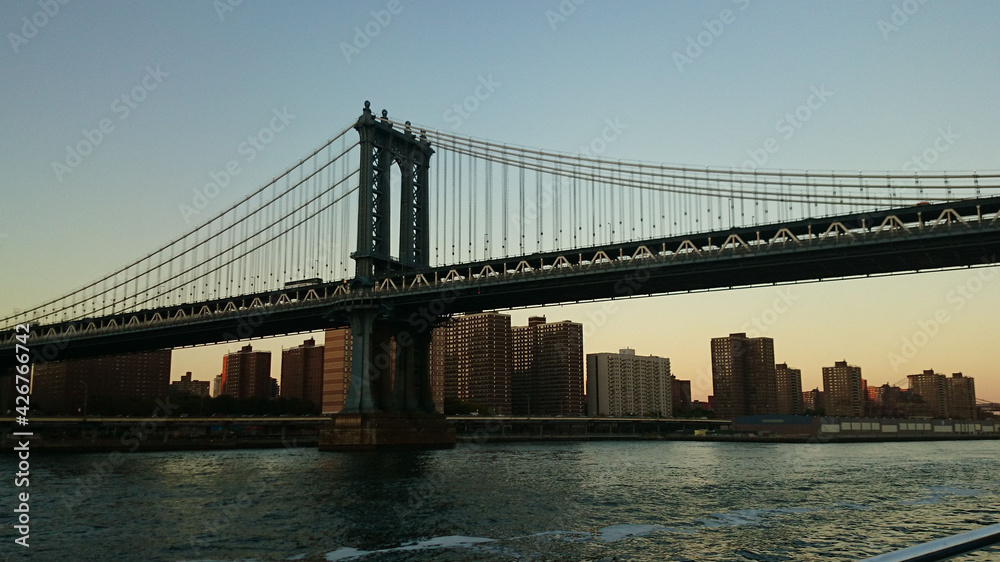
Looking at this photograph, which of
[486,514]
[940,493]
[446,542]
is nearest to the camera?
[446,542]

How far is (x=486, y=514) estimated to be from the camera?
3316 cm

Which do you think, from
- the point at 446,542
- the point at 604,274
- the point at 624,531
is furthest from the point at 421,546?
the point at 604,274

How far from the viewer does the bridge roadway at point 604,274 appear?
5634 cm

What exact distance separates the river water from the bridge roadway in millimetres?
15571

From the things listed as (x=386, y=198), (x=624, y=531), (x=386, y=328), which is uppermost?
(x=386, y=198)

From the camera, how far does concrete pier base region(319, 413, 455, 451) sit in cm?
7412

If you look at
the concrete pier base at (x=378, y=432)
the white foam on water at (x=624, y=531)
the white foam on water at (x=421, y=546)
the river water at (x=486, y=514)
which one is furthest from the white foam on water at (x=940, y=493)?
the concrete pier base at (x=378, y=432)

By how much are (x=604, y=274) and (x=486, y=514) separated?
122ft

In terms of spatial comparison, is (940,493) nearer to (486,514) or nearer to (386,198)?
(486,514)

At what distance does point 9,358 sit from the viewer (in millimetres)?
107625

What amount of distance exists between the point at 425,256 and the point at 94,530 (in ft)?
188

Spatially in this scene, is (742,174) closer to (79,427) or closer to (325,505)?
(325,505)

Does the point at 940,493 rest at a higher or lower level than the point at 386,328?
lower

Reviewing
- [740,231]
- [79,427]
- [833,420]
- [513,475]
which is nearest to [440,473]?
[513,475]
